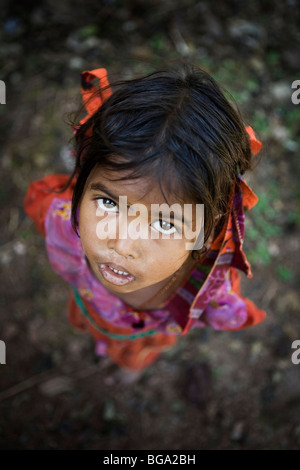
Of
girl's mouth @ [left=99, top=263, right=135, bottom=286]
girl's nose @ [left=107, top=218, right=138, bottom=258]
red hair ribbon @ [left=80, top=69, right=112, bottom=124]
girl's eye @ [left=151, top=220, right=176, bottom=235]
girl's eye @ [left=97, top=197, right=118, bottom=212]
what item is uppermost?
red hair ribbon @ [left=80, top=69, right=112, bottom=124]

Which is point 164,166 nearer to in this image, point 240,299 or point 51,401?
point 240,299

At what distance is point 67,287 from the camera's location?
2.16m

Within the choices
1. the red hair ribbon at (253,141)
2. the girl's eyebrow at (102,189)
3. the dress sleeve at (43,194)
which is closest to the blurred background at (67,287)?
the dress sleeve at (43,194)

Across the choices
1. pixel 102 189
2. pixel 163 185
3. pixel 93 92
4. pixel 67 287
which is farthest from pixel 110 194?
pixel 67 287

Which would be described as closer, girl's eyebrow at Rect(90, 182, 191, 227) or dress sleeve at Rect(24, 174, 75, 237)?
girl's eyebrow at Rect(90, 182, 191, 227)

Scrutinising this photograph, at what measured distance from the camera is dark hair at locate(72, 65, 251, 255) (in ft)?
3.00

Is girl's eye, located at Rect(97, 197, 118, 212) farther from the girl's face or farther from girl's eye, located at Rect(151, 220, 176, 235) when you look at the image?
girl's eye, located at Rect(151, 220, 176, 235)

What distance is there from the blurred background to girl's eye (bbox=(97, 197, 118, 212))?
3.75 ft

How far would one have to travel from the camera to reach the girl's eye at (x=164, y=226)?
0.96 metres

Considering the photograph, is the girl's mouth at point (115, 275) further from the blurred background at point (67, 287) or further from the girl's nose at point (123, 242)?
the blurred background at point (67, 287)

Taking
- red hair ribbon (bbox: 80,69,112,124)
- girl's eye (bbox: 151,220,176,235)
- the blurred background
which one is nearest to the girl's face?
girl's eye (bbox: 151,220,176,235)

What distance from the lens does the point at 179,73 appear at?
1070 mm

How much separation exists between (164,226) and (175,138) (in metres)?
0.21

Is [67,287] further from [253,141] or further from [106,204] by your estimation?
[253,141]
